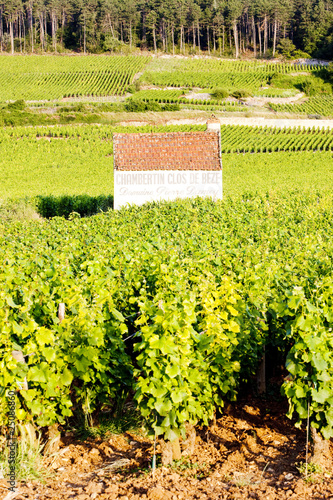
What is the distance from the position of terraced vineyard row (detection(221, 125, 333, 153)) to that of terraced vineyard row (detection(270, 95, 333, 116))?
10.6 meters

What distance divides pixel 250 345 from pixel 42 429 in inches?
107

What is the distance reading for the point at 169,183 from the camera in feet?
66.7

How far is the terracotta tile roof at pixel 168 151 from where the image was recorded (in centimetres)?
2047

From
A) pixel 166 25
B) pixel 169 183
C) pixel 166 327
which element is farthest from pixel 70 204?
pixel 166 25

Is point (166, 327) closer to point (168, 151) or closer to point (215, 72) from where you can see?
point (168, 151)

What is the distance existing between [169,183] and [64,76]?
77308mm

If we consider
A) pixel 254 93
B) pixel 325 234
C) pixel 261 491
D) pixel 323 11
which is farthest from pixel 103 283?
pixel 323 11

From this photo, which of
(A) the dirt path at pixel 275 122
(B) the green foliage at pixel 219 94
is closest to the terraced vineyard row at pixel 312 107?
(B) the green foliage at pixel 219 94

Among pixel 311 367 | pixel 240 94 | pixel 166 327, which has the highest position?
pixel 166 327

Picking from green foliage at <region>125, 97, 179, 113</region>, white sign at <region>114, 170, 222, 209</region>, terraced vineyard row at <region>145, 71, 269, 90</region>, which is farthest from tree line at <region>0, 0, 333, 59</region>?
white sign at <region>114, 170, 222, 209</region>

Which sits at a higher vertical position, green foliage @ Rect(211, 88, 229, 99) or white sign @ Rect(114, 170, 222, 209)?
green foliage @ Rect(211, 88, 229, 99)

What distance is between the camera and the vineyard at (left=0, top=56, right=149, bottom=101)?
78312 millimetres

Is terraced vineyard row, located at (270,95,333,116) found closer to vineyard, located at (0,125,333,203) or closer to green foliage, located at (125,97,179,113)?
vineyard, located at (0,125,333,203)

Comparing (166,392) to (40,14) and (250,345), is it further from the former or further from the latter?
(40,14)
